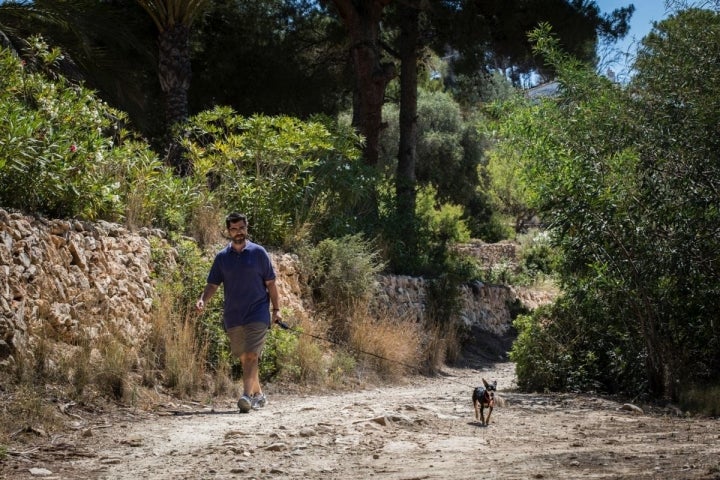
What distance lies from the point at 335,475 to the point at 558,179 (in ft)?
21.4

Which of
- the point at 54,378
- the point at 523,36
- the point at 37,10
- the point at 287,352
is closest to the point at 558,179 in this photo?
the point at 287,352

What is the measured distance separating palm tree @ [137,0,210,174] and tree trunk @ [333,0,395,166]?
4.87m

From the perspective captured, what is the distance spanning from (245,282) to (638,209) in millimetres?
4712

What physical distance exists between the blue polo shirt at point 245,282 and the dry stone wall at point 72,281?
1.37 metres

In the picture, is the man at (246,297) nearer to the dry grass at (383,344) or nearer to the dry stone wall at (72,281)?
the dry stone wall at (72,281)

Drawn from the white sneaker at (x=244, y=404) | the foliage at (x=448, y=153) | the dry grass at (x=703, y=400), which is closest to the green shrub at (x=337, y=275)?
the white sneaker at (x=244, y=404)

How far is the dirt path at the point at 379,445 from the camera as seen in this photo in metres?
6.11

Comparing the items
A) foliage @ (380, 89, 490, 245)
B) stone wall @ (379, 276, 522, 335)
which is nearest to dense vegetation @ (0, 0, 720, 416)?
stone wall @ (379, 276, 522, 335)

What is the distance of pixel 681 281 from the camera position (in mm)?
10930

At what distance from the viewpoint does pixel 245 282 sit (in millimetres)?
9492

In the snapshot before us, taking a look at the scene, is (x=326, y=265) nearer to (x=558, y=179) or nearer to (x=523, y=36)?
(x=558, y=179)

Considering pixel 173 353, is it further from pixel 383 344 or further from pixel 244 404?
pixel 383 344

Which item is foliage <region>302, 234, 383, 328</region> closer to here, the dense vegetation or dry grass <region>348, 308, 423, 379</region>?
the dense vegetation

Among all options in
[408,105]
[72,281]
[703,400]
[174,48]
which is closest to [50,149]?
[72,281]
